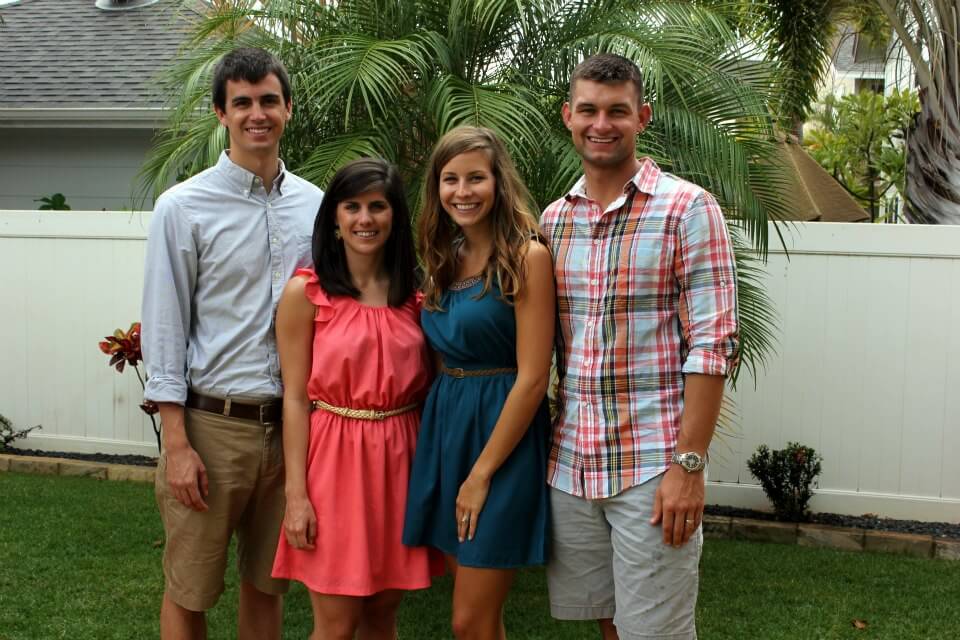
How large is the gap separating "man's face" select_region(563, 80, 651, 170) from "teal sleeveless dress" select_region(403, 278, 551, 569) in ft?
1.58

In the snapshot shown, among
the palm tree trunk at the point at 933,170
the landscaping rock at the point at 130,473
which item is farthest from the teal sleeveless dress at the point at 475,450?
the palm tree trunk at the point at 933,170

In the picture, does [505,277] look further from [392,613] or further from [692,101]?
[692,101]

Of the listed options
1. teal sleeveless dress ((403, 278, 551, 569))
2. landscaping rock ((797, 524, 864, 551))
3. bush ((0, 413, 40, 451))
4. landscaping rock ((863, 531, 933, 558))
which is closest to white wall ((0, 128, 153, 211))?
bush ((0, 413, 40, 451))

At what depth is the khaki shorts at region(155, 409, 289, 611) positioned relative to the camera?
10.6 ft

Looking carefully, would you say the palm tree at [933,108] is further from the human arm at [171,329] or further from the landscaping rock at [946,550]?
the human arm at [171,329]

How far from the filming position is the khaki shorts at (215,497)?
324 cm

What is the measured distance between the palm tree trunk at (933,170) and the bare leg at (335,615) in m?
5.78

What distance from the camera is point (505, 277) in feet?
9.33

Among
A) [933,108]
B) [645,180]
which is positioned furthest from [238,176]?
[933,108]

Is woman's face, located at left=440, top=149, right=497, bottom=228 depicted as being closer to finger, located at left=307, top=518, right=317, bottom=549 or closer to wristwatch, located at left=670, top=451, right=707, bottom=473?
wristwatch, located at left=670, top=451, right=707, bottom=473

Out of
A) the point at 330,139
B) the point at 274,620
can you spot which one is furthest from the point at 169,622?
the point at 330,139

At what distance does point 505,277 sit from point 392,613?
1.24 metres

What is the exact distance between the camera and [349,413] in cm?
311

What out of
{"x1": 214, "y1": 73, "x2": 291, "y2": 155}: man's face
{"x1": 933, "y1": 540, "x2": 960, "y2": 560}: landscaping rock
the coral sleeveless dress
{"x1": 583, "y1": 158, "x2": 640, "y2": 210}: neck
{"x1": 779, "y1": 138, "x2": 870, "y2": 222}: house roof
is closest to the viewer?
{"x1": 583, "y1": 158, "x2": 640, "y2": 210}: neck
